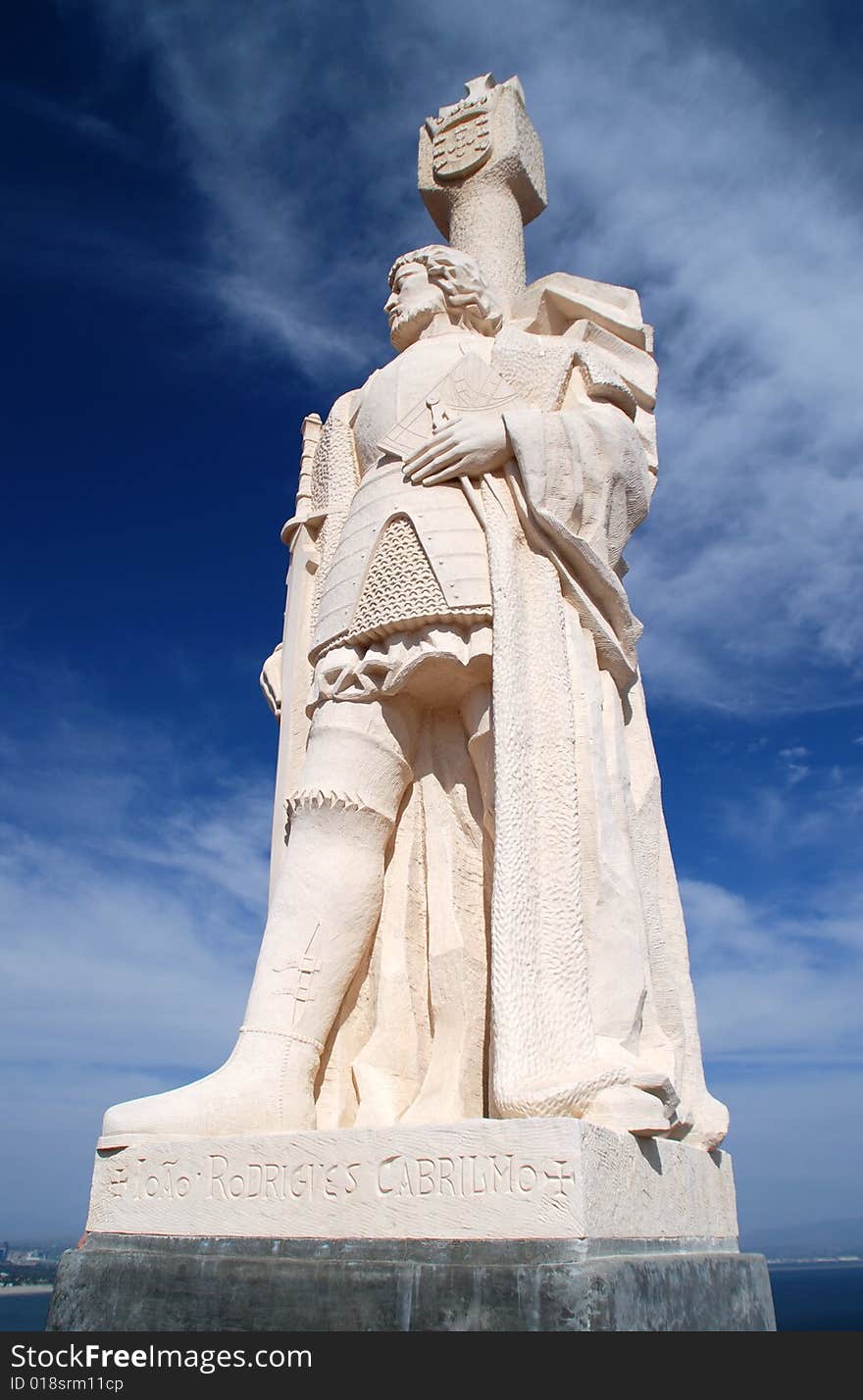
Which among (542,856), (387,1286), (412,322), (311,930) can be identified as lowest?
(387,1286)

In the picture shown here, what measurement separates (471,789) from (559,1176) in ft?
6.80

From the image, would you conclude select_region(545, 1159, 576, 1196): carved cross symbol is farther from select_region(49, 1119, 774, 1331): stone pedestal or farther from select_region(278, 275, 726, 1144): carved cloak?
select_region(278, 275, 726, 1144): carved cloak

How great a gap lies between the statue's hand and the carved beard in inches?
43.4

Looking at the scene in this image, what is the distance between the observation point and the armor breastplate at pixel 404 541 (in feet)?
15.9

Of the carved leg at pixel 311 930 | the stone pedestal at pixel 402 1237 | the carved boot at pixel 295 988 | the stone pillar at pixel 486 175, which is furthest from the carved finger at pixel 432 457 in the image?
the stone pedestal at pixel 402 1237

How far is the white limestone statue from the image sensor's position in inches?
164

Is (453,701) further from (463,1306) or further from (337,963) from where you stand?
(463,1306)

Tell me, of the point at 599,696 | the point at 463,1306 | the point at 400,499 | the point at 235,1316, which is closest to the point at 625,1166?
the point at 463,1306

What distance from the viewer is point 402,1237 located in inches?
136

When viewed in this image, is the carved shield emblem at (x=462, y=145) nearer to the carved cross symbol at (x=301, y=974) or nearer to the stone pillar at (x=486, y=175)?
Answer: the stone pillar at (x=486, y=175)

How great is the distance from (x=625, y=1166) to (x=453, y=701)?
2.25 metres

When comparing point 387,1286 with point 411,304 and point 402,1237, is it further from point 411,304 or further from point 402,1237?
point 411,304

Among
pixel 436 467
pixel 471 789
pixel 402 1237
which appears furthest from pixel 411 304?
pixel 402 1237

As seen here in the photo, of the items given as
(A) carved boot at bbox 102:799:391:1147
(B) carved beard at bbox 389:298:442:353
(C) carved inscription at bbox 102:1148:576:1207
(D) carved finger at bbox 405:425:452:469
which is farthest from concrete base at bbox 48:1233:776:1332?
(B) carved beard at bbox 389:298:442:353
